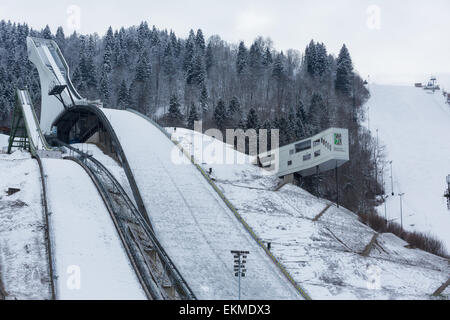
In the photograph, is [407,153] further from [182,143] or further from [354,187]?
[182,143]

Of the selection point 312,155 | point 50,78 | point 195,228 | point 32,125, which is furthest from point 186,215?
point 50,78

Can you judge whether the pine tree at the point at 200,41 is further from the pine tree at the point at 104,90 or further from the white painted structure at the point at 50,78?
the white painted structure at the point at 50,78

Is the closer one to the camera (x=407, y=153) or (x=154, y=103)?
(x=407, y=153)

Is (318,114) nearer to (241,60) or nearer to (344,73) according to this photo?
(344,73)

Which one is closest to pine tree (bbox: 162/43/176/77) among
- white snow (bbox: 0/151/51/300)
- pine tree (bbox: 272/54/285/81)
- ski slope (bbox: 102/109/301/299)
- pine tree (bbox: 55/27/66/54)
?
pine tree (bbox: 272/54/285/81)

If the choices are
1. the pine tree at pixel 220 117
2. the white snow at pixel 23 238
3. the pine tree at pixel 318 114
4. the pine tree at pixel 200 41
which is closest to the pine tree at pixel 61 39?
the pine tree at pixel 200 41
